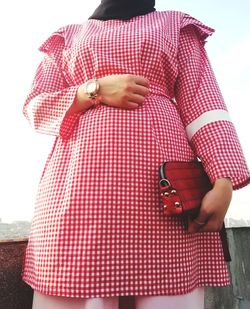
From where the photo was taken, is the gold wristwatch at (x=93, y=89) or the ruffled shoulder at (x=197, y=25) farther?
the ruffled shoulder at (x=197, y=25)

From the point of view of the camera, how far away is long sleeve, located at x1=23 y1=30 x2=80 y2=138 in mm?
1185

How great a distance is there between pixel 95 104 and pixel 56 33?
18.7 inches

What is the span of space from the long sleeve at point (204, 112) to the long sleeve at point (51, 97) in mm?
422

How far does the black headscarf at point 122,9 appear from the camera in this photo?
142 centimetres

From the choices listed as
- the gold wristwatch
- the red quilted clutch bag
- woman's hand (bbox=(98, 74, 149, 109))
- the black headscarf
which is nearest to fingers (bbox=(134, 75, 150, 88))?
woman's hand (bbox=(98, 74, 149, 109))

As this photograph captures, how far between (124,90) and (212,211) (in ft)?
1.55

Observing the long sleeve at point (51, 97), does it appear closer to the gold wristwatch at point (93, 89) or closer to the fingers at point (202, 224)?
the gold wristwatch at point (93, 89)

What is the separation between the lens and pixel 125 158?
1035 mm

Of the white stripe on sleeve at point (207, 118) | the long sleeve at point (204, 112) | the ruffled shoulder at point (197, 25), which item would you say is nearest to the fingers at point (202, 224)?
the long sleeve at point (204, 112)

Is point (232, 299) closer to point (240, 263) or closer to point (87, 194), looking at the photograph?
point (240, 263)

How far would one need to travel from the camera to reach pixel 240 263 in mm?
2443

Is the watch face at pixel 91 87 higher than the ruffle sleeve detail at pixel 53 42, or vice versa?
the ruffle sleeve detail at pixel 53 42

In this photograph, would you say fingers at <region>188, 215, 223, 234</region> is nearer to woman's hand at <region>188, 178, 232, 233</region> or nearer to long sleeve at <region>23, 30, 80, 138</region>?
woman's hand at <region>188, 178, 232, 233</region>

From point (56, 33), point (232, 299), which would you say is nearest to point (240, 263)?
point (232, 299)
